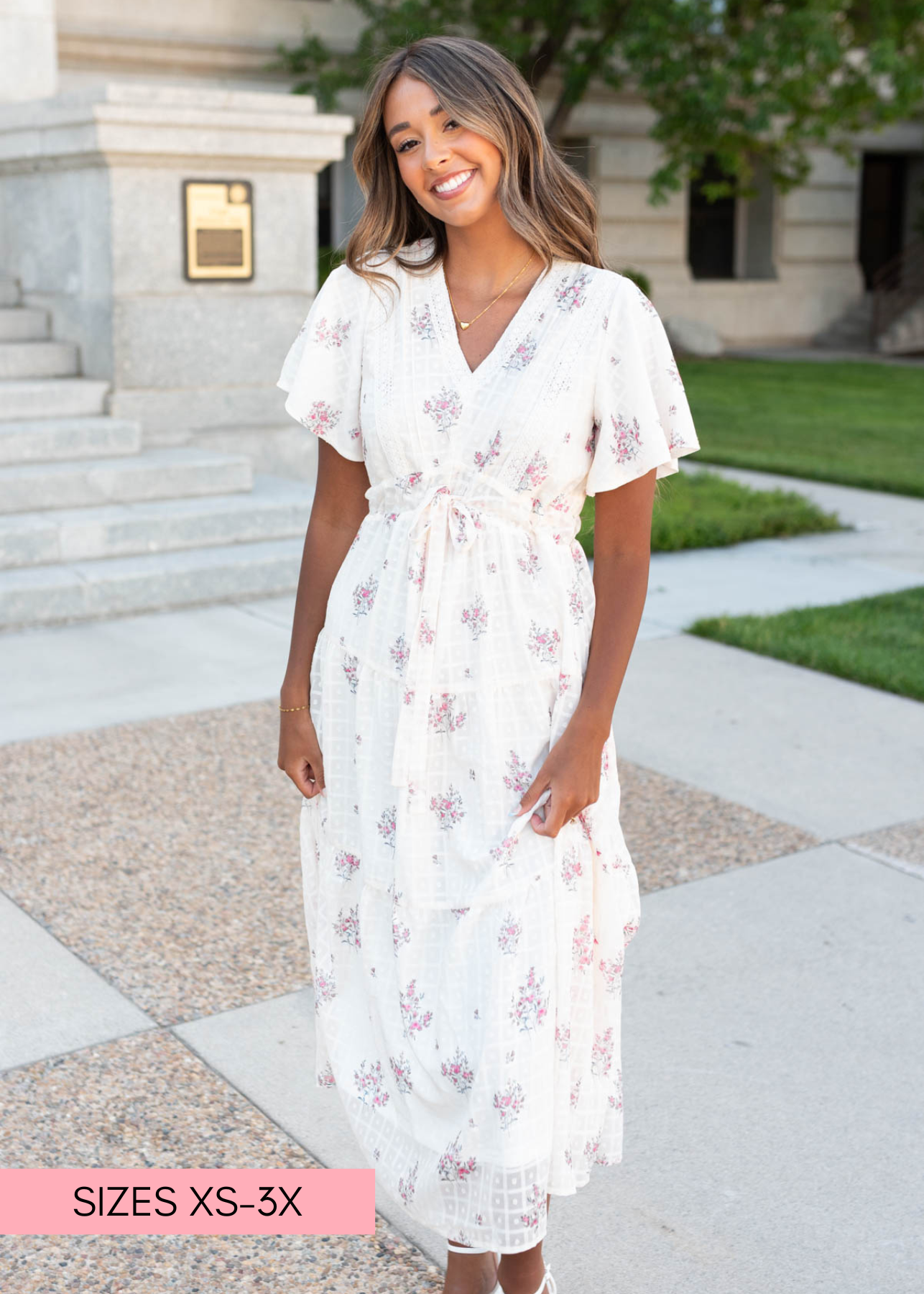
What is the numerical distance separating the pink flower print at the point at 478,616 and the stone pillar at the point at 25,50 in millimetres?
8602

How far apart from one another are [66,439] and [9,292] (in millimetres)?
1517

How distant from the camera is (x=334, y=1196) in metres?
2.76

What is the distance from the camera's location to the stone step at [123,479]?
24.6 feet

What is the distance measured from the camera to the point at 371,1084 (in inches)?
97.7

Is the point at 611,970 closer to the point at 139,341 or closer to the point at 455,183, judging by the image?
the point at 455,183

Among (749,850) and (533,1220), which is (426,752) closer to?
(533,1220)

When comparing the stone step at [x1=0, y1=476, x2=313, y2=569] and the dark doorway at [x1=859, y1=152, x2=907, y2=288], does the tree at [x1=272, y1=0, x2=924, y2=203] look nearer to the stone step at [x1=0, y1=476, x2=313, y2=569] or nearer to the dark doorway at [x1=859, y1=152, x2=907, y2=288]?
the dark doorway at [x1=859, y1=152, x2=907, y2=288]

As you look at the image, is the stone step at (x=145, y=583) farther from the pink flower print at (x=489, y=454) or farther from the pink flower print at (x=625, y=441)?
A: the pink flower print at (x=625, y=441)

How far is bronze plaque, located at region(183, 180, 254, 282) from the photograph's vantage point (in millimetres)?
8195

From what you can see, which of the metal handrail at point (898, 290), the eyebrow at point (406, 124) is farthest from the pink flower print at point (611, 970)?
the metal handrail at point (898, 290)

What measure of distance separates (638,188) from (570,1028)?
2302 cm

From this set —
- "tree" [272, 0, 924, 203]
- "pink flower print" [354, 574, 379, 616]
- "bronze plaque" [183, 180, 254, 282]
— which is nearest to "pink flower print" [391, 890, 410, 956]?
"pink flower print" [354, 574, 379, 616]

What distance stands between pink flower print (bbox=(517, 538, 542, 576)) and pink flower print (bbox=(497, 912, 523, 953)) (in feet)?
1.69

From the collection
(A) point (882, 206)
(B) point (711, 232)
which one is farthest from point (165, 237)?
(A) point (882, 206)
